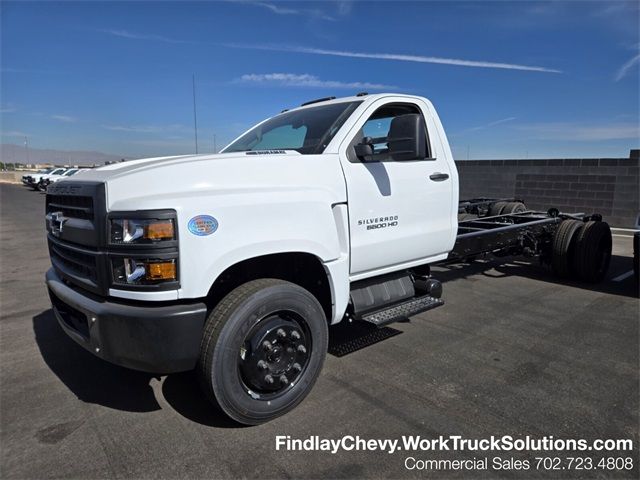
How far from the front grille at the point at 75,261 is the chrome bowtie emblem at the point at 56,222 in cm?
9

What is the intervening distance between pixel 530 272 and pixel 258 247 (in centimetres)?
613

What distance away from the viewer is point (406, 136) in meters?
3.62

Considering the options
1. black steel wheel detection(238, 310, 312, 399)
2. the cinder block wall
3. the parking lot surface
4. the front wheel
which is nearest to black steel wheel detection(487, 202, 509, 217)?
the parking lot surface

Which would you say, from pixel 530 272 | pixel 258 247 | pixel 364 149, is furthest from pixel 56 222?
pixel 530 272

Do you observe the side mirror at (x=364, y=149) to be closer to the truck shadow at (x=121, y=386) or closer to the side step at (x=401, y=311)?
the side step at (x=401, y=311)

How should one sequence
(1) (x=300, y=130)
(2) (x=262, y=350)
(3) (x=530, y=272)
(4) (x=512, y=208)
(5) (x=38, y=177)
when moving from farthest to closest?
(5) (x=38, y=177), (4) (x=512, y=208), (3) (x=530, y=272), (1) (x=300, y=130), (2) (x=262, y=350)

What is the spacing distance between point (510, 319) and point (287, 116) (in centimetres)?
333

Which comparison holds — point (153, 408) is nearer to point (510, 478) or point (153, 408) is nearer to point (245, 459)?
point (245, 459)

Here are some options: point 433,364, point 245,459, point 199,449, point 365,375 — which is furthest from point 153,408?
point 433,364

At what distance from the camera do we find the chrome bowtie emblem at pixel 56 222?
3015 mm

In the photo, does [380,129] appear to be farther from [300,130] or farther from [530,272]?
[530,272]

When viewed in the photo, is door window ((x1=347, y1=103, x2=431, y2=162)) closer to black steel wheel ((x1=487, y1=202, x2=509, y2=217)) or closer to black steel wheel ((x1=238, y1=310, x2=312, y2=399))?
black steel wheel ((x1=238, y1=310, x2=312, y2=399))

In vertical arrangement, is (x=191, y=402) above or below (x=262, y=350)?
below

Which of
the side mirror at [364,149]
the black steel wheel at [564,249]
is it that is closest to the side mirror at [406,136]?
the side mirror at [364,149]
